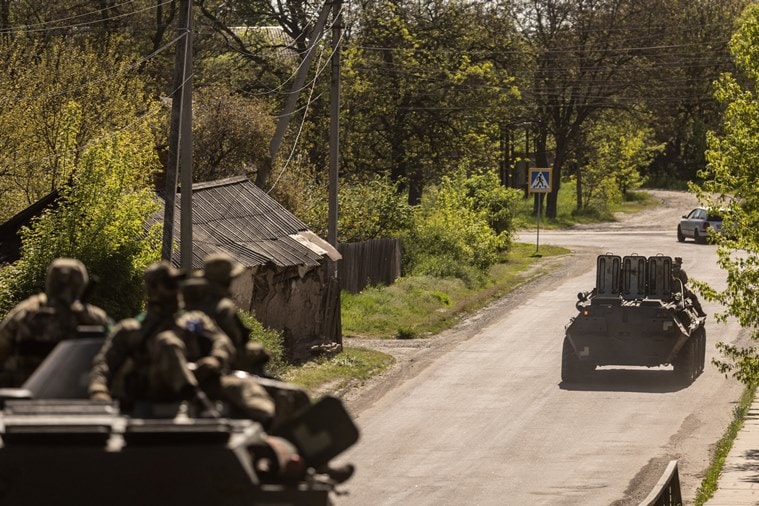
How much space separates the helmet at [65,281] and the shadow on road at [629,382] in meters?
18.2

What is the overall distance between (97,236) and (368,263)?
56.9 feet

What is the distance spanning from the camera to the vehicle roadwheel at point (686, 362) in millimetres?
26922

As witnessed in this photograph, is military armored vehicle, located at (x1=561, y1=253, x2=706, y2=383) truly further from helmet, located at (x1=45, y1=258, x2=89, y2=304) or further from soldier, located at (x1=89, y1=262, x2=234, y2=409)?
soldier, located at (x1=89, y1=262, x2=234, y2=409)

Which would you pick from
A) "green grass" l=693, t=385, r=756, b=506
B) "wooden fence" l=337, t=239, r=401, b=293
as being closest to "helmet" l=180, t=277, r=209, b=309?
"green grass" l=693, t=385, r=756, b=506

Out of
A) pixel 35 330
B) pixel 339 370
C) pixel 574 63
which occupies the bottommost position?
pixel 339 370

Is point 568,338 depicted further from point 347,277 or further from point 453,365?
point 347,277

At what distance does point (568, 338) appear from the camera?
1053 inches

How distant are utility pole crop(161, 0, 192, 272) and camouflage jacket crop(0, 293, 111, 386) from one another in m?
13.0

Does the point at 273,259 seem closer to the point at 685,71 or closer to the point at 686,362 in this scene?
the point at 686,362

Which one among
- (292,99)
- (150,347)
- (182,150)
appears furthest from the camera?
(292,99)

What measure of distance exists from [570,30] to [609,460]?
5375 centimetres

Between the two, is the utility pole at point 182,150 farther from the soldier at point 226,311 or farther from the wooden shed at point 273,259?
the soldier at point 226,311

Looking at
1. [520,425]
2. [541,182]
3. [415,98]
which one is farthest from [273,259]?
[415,98]

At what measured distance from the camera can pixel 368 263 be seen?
39094mm
